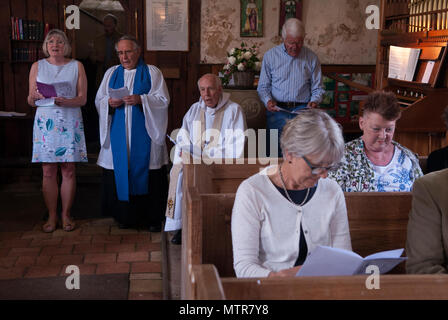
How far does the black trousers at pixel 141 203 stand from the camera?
184 inches

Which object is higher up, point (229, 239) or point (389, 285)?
point (389, 285)

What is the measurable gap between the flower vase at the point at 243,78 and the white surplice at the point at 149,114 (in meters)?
1.19

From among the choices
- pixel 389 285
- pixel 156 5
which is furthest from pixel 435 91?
pixel 389 285

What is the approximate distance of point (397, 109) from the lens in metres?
2.81

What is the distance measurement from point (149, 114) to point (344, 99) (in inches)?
147

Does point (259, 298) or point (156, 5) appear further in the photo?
point (156, 5)

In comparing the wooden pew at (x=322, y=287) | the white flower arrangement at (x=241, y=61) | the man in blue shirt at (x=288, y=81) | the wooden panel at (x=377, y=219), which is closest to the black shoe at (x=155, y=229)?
the man in blue shirt at (x=288, y=81)

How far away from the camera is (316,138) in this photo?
1.93 meters

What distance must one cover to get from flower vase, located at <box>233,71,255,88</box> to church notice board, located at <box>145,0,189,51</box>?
5.77ft

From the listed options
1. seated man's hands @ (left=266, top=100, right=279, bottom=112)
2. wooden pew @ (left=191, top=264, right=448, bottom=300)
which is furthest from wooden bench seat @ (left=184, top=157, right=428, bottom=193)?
seated man's hands @ (left=266, top=100, right=279, bottom=112)

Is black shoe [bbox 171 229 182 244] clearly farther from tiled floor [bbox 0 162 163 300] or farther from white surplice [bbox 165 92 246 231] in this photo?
white surplice [bbox 165 92 246 231]
